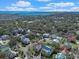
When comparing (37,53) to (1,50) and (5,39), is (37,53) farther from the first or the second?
(5,39)

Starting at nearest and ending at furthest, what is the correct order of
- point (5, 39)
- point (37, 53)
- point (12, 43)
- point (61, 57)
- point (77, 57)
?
point (61, 57) < point (77, 57) < point (37, 53) < point (12, 43) < point (5, 39)

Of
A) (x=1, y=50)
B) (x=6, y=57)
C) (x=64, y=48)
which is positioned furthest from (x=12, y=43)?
(x=64, y=48)

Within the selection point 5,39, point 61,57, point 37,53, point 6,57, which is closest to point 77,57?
point 61,57

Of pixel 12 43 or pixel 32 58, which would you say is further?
pixel 12 43

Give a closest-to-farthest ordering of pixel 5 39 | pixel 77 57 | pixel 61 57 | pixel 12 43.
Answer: pixel 61 57
pixel 77 57
pixel 12 43
pixel 5 39

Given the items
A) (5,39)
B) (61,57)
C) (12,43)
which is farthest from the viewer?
(5,39)

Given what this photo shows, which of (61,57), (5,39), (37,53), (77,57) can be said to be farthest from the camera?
(5,39)

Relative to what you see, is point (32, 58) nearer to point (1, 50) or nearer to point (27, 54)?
point (27, 54)

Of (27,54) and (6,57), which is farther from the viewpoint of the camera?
(27,54)
